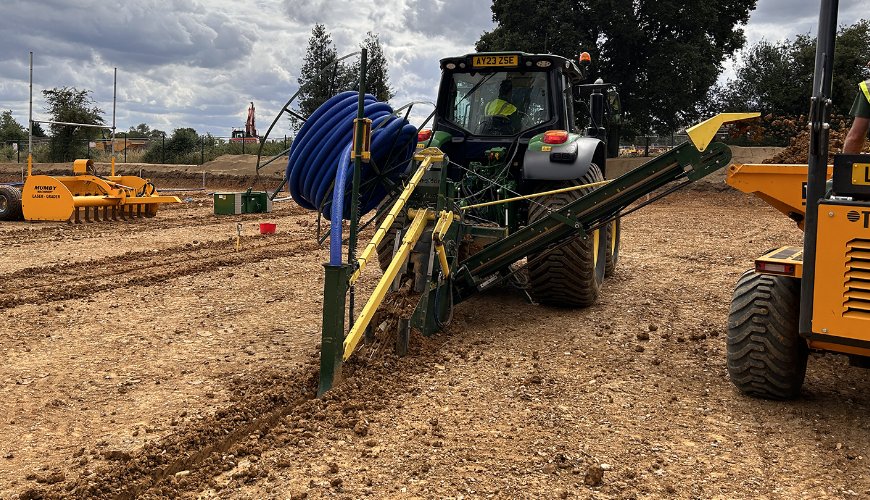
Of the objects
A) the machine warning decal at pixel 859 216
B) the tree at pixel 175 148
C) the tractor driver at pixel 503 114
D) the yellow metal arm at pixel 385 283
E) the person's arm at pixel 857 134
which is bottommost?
the yellow metal arm at pixel 385 283

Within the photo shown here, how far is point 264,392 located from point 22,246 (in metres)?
8.06

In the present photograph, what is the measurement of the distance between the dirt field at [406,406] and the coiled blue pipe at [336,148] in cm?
114

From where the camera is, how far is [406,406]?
4238 millimetres

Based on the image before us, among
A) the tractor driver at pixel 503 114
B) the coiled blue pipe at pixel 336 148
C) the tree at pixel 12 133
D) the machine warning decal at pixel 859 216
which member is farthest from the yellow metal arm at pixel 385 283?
the tree at pixel 12 133

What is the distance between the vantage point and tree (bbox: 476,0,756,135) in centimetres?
2450

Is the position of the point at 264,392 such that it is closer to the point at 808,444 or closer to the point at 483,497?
the point at 483,497

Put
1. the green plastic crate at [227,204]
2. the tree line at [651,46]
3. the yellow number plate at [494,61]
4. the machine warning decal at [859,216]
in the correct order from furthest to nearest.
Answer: the tree line at [651,46] < the green plastic crate at [227,204] < the yellow number plate at [494,61] < the machine warning decal at [859,216]

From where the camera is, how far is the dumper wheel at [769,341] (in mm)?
4207

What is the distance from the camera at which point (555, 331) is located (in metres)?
6.04

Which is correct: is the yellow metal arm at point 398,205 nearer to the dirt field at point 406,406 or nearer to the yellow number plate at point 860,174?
the dirt field at point 406,406

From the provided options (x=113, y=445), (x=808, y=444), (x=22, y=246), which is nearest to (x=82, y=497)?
(x=113, y=445)

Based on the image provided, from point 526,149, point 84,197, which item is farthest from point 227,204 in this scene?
point 526,149

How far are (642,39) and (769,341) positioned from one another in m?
22.8

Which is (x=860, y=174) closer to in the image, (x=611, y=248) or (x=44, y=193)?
(x=611, y=248)
